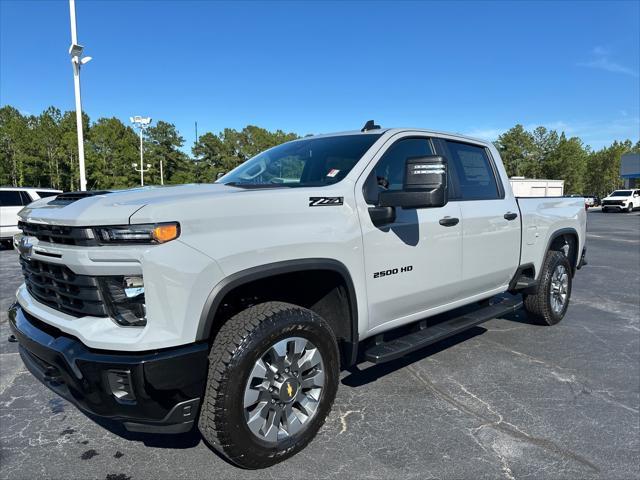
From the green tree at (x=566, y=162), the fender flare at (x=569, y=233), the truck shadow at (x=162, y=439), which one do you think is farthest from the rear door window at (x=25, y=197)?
the green tree at (x=566, y=162)

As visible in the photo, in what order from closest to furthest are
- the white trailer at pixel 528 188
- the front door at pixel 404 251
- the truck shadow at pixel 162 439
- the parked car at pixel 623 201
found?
the truck shadow at pixel 162 439, the front door at pixel 404 251, the white trailer at pixel 528 188, the parked car at pixel 623 201

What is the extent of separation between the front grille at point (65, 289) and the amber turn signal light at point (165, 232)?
380mm

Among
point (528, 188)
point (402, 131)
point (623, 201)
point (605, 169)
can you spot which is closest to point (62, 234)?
point (402, 131)

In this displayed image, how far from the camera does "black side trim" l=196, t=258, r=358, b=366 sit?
2236 millimetres

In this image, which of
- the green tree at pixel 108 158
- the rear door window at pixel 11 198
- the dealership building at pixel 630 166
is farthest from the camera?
the dealership building at pixel 630 166

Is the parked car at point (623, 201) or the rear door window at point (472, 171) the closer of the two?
the rear door window at point (472, 171)

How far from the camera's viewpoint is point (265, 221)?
2471 millimetres

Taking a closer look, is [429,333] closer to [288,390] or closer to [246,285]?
[288,390]

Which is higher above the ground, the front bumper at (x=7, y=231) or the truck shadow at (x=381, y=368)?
the front bumper at (x=7, y=231)

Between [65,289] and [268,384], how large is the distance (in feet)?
3.82

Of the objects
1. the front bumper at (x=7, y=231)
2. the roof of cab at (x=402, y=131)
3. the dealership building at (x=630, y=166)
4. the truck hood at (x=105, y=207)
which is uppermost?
the dealership building at (x=630, y=166)

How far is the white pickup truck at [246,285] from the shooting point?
213cm

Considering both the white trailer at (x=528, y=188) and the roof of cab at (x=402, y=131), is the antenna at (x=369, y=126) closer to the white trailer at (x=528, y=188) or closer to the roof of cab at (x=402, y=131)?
the roof of cab at (x=402, y=131)

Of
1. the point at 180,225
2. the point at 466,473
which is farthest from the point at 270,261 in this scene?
the point at 466,473
